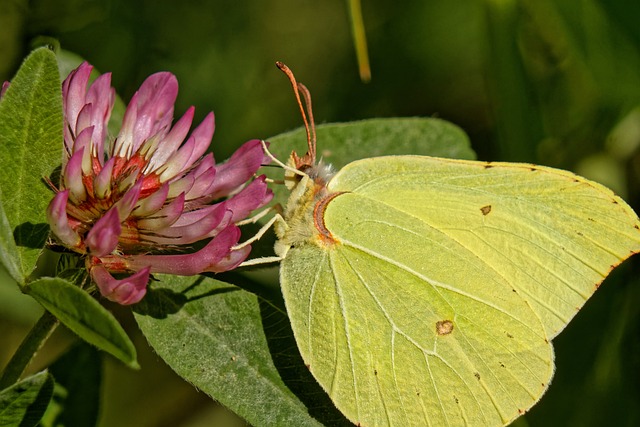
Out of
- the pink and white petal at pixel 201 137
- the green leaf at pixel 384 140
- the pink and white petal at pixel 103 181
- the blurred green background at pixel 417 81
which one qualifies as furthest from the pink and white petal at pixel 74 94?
the blurred green background at pixel 417 81

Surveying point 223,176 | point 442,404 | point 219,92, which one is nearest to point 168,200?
point 223,176

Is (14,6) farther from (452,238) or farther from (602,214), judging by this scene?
(602,214)

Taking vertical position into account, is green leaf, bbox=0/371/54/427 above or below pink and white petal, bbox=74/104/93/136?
below

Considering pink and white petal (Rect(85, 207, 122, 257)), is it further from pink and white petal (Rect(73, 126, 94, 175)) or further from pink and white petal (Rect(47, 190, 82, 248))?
pink and white petal (Rect(73, 126, 94, 175))

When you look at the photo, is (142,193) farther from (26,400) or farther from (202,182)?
(26,400)

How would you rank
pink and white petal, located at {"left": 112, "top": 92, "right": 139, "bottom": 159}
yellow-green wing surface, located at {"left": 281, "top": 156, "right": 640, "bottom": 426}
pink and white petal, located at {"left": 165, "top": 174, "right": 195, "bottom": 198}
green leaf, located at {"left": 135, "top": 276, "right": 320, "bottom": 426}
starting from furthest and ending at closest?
yellow-green wing surface, located at {"left": 281, "top": 156, "right": 640, "bottom": 426}
pink and white petal, located at {"left": 112, "top": 92, "right": 139, "bottom": 159}
pink and white petal, located at {"left": 165, "top": 174, "right": 195, "bottom": 198}
green leaf, located at {"left": 135, "top": 276, "right": 320, "bottom": 426}

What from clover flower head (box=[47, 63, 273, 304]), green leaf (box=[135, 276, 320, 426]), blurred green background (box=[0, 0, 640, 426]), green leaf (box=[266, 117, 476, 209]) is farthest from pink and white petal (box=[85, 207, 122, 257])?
blurred green background (box=[0, 0, 640, 426])

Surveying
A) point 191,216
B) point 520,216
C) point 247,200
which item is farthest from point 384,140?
point 191,216

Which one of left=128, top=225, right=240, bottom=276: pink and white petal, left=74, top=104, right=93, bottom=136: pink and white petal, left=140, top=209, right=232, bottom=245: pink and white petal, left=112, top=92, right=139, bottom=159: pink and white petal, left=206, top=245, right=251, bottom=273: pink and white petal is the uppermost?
left=74, top=104, right=93, bottom=136: pink and white petal
